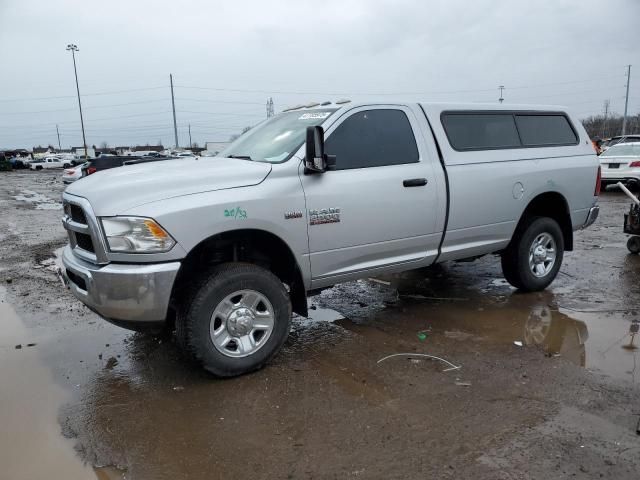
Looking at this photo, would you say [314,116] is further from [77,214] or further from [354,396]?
[354,396]

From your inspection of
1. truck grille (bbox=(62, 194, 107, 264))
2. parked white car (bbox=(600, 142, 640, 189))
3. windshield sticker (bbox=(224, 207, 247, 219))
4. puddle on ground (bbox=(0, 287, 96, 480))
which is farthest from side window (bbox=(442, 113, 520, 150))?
parked white car (bbox=(600, 142, 640, 189))

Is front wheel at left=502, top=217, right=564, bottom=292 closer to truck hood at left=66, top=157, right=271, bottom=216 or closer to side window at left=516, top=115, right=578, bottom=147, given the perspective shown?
side window at left=516, top=115, right=578, bottom=147

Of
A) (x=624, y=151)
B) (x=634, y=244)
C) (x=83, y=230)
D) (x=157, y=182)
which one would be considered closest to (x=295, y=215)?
(x=157, y=182)

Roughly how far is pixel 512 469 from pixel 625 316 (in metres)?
3.14

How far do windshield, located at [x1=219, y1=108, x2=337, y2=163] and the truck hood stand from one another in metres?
0.26

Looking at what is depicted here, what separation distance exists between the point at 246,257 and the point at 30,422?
1843mm

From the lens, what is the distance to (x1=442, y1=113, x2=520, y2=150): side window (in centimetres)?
505

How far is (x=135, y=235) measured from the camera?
3393mm

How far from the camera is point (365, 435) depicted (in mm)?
3115

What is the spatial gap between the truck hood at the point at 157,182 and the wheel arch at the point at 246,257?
38 centimetres

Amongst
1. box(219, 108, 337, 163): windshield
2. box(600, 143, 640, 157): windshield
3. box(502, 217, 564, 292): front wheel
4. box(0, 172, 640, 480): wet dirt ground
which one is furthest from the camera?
box(600, 143, 640, 157): windshield

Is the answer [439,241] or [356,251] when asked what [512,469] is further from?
[439,241]

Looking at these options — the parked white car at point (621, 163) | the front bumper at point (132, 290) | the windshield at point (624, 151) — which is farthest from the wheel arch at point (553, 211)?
the windshield at point (624, 151)

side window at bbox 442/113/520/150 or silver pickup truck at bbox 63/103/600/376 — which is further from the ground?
side window at bbox 442/113/520/150
